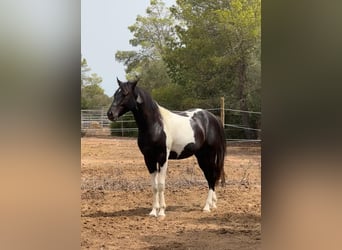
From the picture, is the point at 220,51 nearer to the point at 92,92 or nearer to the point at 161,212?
the point at 92,92

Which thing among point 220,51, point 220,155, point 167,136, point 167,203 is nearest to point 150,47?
point 220,51

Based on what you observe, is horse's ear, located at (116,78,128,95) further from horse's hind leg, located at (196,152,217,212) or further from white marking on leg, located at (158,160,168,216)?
horse's hind leg, located at (196,152,217,212)

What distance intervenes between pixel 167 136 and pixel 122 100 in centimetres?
32

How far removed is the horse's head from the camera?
6.73 feet

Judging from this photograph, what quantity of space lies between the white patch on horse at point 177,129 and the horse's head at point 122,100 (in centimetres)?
19

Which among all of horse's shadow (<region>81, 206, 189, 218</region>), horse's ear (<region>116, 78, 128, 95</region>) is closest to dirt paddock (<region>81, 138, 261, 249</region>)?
horse's shadow (<region>81, 206, 189, 218</region>)

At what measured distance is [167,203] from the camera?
7.38ft

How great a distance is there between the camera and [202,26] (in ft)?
7.12

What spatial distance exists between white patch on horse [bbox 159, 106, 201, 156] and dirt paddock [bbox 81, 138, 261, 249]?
0.42 feet
